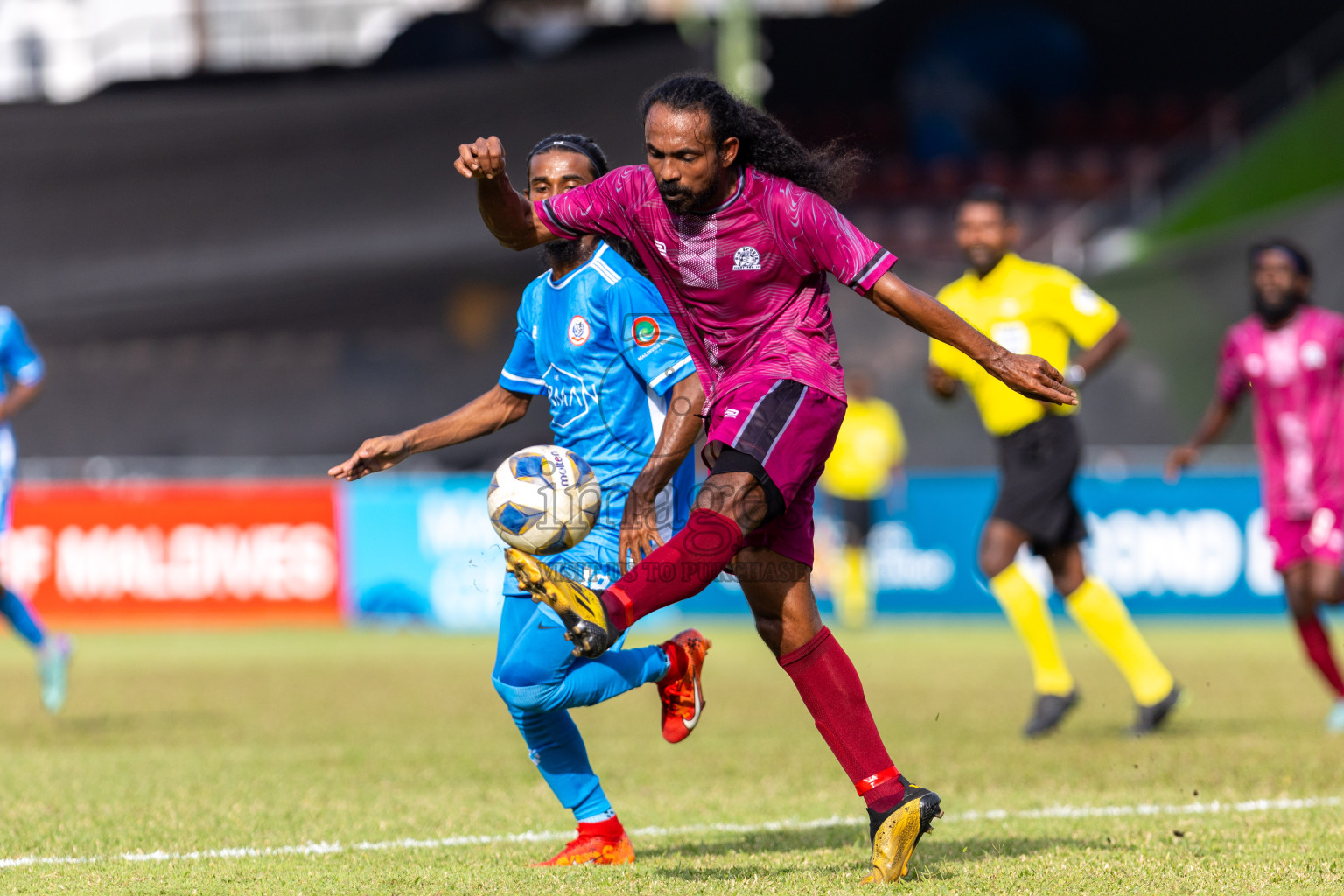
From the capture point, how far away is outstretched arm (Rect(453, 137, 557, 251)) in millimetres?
4152

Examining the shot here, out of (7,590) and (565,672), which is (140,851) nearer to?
(565,672)

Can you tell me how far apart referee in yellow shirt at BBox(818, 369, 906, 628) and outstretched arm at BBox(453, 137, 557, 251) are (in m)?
10.8

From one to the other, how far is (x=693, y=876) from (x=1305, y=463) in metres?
5.04

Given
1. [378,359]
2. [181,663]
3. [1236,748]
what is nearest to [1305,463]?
[1236,748]

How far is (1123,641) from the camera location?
7973 mm

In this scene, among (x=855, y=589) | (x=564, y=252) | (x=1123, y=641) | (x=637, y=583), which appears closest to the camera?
(x=637, y=583)

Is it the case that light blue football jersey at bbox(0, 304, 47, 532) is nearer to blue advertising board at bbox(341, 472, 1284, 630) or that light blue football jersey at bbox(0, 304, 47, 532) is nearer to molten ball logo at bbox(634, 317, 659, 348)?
molten ball logo at bbox(634, 317, 659, 348)

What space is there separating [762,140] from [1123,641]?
454 centimetres

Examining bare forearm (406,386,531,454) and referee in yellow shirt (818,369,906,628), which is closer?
bare forearm (406,386,531,454)

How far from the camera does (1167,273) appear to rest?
16.8 metres

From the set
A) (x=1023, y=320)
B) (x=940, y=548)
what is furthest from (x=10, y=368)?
(x=940, y=548)

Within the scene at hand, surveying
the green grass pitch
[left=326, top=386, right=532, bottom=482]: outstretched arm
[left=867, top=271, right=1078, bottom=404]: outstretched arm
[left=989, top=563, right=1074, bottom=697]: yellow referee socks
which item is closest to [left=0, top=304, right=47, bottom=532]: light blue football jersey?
the green grass pitch

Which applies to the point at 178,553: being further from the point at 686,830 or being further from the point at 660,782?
the point at 686,830

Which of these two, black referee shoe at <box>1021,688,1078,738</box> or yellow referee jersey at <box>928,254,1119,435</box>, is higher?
yellow referee jersey at <box>928,254,1119,435</box>
